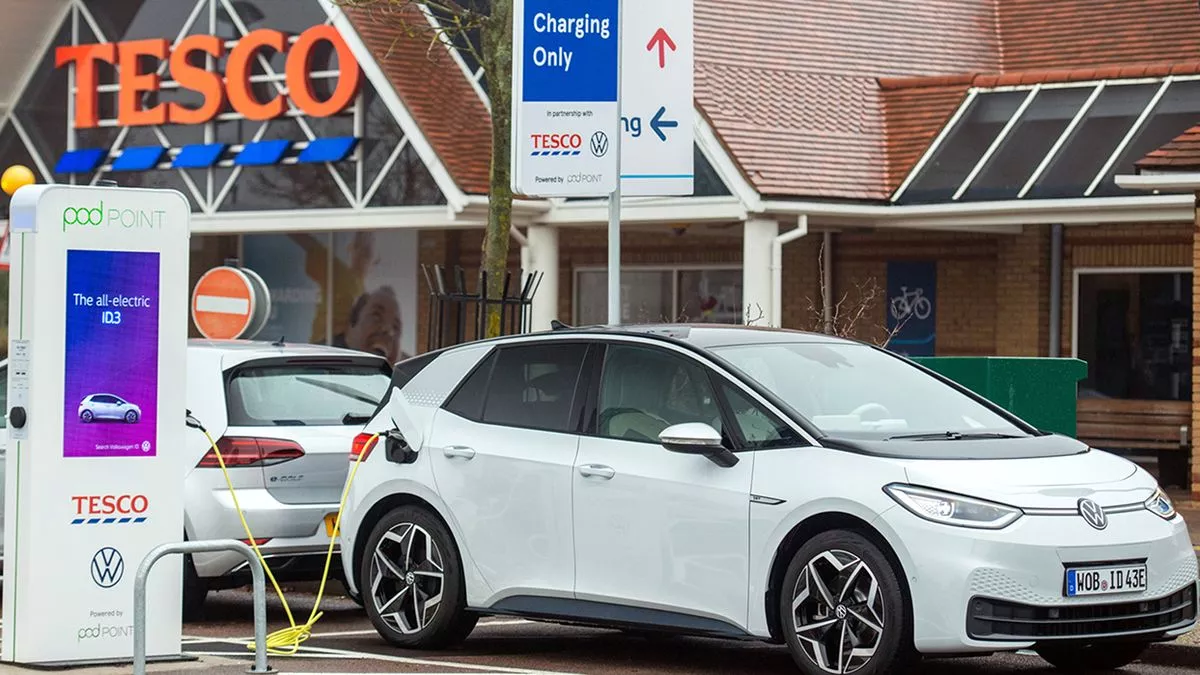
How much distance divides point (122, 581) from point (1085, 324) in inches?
598

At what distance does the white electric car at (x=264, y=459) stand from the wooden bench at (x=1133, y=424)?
10811 mm

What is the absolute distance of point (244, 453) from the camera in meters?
11.0

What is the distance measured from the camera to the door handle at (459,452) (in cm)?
979

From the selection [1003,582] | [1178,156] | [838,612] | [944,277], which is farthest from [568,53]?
[944,277]

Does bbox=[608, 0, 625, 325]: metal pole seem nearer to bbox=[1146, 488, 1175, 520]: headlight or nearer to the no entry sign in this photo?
bbox=[1146, 488, 1175, 520]: headlight

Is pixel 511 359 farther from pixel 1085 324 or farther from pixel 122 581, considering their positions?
pixel 1085 324

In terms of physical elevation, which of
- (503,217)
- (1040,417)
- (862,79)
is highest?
(862,79)

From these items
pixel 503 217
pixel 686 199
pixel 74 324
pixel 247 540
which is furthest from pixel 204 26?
pixel 74 324

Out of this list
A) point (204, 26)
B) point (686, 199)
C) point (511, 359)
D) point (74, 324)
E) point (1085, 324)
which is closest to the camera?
point (74, 324)

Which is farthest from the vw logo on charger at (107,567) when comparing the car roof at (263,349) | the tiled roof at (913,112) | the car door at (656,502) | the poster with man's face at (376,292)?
the poster with man's face at (376,292)

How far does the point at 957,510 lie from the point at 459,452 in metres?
2.78

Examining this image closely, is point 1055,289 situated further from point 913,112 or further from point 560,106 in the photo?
point 560,106

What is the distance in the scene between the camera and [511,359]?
1005cm

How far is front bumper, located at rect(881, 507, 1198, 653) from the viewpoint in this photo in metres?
7.89
